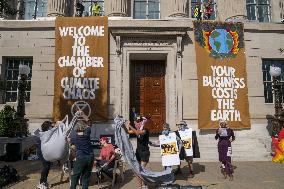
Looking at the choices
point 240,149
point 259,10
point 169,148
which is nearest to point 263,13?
point 259,10

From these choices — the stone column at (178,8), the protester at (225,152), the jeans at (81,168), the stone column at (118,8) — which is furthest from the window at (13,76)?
the protester at (225,152)

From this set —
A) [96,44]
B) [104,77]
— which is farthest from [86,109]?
[96,44]

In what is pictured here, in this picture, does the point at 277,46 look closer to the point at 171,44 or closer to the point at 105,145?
the point at 171,44

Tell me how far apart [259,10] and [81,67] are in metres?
13.1

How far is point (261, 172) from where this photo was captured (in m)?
11.7

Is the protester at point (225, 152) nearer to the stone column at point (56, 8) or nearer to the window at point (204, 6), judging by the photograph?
the window at point (204, 6)

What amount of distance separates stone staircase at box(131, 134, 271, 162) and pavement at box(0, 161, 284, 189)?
1.04 m

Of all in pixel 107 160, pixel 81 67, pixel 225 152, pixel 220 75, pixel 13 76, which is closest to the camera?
pixel 107 160

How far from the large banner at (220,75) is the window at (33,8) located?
10339mm

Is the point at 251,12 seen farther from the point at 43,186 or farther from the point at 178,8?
the point at 43,186

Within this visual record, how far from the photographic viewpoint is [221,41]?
18047mm

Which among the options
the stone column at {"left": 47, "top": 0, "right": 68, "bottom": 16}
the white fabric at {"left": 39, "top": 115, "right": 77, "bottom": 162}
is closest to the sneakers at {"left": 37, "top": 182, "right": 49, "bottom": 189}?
the white fabric at {"left": 39, "top": 115, "right": 77, "bottom": 162}

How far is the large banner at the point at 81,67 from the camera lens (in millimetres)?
16891

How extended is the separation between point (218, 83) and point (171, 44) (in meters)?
3.63
